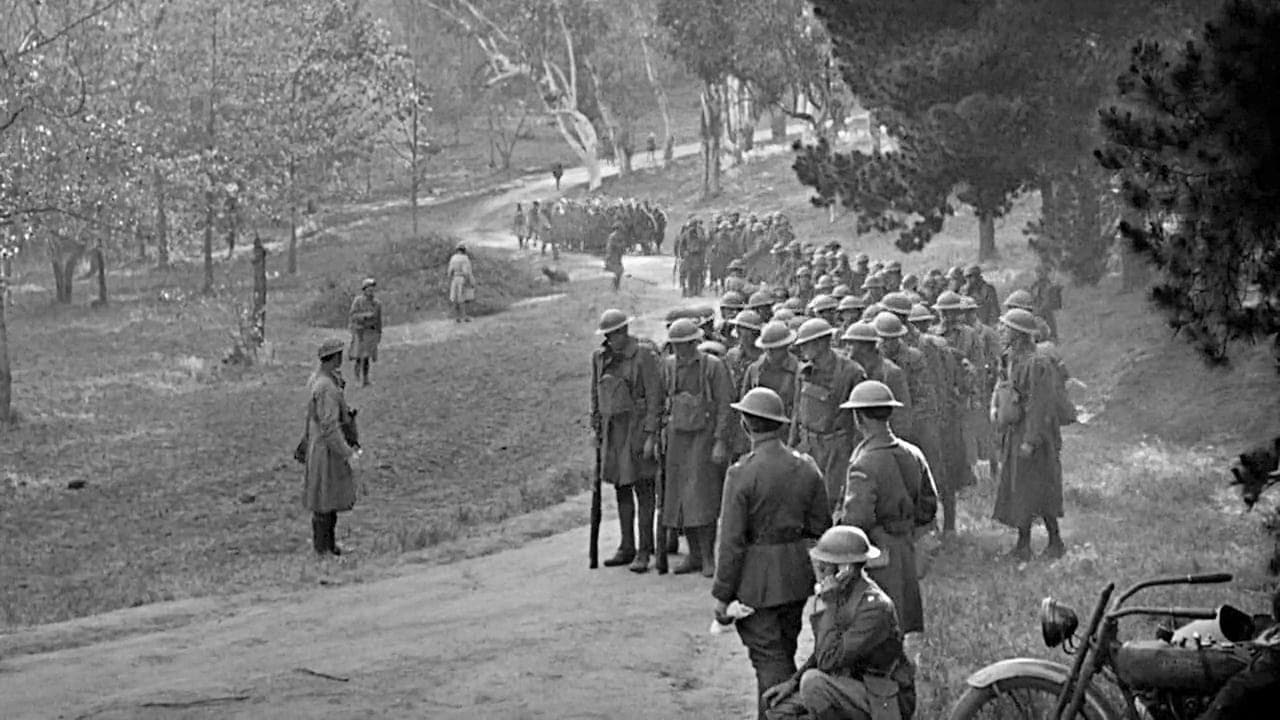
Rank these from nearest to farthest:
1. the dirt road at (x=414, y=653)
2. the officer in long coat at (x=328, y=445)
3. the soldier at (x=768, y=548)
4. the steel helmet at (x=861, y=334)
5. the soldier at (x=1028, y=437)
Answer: the soldier at (x=768, y=548)
the dirt road at (x=414, y=653)
the steel helmet at (x=861, y=334)
the soldier at (x=1028, y=437)
the officer in long coat at (x=328, y=445)

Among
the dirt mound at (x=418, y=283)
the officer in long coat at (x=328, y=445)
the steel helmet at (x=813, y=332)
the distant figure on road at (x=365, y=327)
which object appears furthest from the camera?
the dirt mound at (x=418, y=283)

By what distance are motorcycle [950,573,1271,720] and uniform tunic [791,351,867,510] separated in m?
4.59

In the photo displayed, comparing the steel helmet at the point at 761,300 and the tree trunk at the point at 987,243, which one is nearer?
the steel helmet at the point at 761,300

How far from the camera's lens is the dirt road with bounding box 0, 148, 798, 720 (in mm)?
9500

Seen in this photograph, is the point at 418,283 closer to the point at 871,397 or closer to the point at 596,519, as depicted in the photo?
the point at 596,519

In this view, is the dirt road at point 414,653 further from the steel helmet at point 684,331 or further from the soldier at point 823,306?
the soldier at point 823,306

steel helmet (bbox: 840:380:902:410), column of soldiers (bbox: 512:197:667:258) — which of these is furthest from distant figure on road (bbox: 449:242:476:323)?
steel helmet (bbox: 840:380:902:410)

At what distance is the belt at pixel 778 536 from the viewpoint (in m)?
8.38

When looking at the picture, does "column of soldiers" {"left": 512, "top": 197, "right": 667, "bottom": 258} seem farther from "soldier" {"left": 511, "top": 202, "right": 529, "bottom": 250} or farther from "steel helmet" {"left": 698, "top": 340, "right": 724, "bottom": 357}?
"steel helmet" {"left": 698, "top": 340, "right": 724, "bottom": 357}

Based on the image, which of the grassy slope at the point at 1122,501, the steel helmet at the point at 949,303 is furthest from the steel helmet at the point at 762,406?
the steel helmet at the point at 949,303

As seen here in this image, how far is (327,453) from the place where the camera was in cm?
1462

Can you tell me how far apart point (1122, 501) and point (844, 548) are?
344 inches

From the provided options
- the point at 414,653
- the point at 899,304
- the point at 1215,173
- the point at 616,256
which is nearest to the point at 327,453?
the point at 414,653

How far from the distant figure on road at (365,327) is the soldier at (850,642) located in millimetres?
19815
